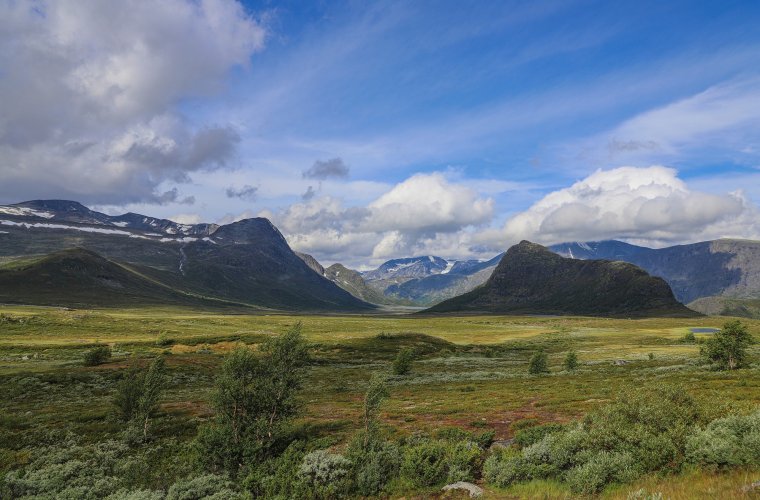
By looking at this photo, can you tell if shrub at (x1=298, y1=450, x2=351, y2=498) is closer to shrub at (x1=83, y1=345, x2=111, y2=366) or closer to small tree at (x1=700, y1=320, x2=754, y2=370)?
small tree at (x1=700, y1=320, x2=754, y2=370)

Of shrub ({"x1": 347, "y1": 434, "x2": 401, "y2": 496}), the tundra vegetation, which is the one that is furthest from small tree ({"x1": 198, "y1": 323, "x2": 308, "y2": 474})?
shrub ({"x1": 347, "y1": 434, "x2": 401, "y2": 496})

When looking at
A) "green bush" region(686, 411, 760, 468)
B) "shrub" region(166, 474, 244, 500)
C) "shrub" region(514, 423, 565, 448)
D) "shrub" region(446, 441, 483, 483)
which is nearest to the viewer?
"green bush" region(686, 411, 760, 468)

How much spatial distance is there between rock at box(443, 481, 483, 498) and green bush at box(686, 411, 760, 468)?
7.07 meters

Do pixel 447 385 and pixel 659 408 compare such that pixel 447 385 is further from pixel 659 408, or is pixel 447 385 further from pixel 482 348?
pixel 482 348

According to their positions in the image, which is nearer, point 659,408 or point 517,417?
point 659,408

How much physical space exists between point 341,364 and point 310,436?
204ft

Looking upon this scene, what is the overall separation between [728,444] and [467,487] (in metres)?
8.56

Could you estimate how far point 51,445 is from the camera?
25.5 metres

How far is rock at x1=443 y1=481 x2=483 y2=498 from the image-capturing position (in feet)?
48.1

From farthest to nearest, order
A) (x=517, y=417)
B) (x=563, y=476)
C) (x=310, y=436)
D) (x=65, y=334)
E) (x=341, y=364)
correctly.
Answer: (x=65, y=334) < (x=341, y=364) < (x=517, y=417) < (x=310, y=436) < (x=563, y=476)

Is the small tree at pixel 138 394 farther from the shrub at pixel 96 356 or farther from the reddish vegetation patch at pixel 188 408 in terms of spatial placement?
the shrub at pixel 96 356

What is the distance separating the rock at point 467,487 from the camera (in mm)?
14664

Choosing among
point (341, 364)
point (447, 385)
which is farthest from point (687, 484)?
point (341, 364)

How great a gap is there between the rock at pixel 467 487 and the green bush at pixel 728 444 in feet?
23.2
